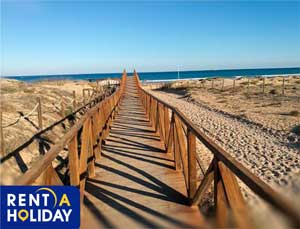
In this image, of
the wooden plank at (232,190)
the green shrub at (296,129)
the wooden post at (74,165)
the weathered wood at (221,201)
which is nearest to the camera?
the wooden plank at (232,190)

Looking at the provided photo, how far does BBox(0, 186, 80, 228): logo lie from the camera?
7.53 feet

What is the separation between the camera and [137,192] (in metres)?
4.10

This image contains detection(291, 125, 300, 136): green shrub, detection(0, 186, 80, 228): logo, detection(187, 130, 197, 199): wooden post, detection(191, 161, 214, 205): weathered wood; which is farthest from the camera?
detection(291, 125, 300, 136): green shrub

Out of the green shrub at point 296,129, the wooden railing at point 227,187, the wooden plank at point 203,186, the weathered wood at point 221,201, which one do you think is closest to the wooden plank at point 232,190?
the wooden railing at point 227,187

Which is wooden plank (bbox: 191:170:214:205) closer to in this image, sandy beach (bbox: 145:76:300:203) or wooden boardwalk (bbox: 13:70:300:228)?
wooden boardwalk (bbox: 13:70:300:228)

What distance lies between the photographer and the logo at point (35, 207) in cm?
229

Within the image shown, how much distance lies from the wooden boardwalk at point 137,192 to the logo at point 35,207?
0.76 m

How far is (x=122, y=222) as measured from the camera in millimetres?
3256

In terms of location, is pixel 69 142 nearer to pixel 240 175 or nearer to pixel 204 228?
pixel 204 228

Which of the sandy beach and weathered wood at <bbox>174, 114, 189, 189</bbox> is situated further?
the sandy beach

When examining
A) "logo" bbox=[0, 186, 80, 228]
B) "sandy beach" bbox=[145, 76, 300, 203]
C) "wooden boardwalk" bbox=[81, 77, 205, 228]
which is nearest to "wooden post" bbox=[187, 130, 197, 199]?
"wooden boardwalk" bbox=[81, 77, 205, 228]

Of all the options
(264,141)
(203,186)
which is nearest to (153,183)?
(203,186)

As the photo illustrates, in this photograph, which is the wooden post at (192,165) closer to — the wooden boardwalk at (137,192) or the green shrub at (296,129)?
the wooden boardwalk at (137,192)

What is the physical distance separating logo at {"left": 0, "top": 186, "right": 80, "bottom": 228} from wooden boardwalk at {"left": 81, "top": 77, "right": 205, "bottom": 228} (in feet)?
2.50
